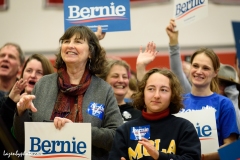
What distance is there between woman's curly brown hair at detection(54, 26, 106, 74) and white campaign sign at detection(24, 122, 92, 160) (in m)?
0.50

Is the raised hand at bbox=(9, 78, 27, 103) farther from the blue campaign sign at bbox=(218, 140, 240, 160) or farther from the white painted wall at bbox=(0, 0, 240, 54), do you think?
the white painted wall at bbox=(0, 0, 240, 54)

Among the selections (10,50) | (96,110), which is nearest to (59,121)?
(96,110)

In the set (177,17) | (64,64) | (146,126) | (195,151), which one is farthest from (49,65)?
(195,151)

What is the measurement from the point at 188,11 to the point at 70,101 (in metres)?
1.49

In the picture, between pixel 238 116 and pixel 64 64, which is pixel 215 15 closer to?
pixel 238 116

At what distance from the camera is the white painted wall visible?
7.05 meters

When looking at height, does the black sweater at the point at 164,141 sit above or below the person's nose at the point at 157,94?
below

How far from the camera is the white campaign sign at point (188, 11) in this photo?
4250mm

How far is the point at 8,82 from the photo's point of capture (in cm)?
481

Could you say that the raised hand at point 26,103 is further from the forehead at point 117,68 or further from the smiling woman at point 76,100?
the forehead at point 117,68

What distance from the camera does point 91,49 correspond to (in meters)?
3.53

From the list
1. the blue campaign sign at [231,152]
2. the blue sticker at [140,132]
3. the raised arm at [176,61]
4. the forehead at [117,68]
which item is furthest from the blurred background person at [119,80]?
the blue campaign sign at [231,152]

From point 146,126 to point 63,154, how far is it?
527 millimetres

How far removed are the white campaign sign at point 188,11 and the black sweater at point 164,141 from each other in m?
1.29
